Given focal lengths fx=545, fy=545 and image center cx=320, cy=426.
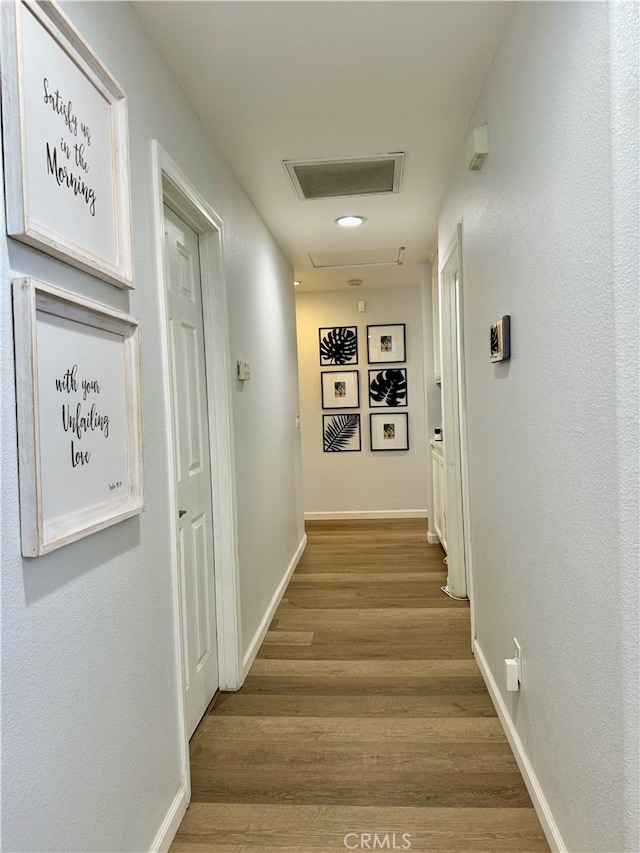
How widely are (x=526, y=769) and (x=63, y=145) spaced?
7.00 ft

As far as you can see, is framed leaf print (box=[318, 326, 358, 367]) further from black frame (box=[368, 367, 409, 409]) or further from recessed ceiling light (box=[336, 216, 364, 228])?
recessed ceiling light (box=[336, 216, 364, 228])

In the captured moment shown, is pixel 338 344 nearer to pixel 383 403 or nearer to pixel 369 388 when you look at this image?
pixel 369 388

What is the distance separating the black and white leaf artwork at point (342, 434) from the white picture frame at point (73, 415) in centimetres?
461

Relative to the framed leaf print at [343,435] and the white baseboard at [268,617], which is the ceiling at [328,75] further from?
the framed leaf print at [343,435]

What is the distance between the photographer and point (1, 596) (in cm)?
Result: 89

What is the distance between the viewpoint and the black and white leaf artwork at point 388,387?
5914mm

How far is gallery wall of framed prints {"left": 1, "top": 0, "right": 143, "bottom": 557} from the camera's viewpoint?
3.11 ft

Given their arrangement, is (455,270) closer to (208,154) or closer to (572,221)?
(208,154)

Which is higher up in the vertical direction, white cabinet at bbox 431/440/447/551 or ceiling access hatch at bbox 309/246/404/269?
ceiling access hatch at bbox 309/246/404/269

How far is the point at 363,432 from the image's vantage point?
5.97m

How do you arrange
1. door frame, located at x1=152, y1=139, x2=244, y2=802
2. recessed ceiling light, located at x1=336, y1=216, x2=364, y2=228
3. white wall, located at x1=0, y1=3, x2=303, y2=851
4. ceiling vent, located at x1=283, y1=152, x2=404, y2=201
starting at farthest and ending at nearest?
recessed ceiling light, located at x1=336, y1=216, x2=364, y2=228, ceiling vent, located at x1=283, y1=152, x2=404, y2=201, door frame, located at x1=152, y1=139, x2=244, y2=802, white wall, located at x1=0, y1=3, x2=303, y2=851

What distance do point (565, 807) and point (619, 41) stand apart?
5.61ft

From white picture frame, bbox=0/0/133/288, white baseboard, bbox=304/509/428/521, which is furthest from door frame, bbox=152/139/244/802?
white baseboard, bbox=304/509/428/521

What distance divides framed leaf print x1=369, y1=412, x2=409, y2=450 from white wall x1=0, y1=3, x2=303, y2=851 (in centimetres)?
378
